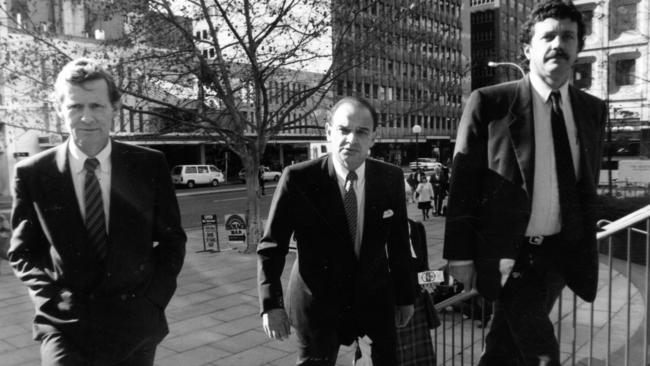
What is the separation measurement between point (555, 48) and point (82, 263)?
7.34 ft

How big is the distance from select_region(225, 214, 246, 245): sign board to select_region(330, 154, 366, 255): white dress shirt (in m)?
11.0

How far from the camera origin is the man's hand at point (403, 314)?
2.80 meters

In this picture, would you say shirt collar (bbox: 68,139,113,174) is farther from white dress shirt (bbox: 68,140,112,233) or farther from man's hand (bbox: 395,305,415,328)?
man's hand (bbox: 395,305,415,328)

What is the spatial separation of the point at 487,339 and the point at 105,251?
184 centimetres

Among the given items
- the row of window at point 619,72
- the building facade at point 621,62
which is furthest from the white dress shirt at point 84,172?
the row of window at point 619,72

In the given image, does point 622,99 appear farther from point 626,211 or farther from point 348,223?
point 348,223

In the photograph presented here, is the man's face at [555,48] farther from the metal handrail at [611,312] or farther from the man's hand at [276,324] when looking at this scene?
the man's hand at [276,324]

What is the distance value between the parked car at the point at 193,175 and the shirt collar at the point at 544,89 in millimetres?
38093

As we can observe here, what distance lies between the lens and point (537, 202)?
2367mm

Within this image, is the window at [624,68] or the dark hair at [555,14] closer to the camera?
the dark hair at [555,14]

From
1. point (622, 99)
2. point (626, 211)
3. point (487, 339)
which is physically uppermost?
point (622, 99)

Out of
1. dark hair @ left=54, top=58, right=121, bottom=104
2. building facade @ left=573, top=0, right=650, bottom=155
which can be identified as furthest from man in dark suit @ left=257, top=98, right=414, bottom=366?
building facade @ left=573, top=0, right=650, bottom=155

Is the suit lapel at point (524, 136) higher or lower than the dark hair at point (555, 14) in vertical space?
lower

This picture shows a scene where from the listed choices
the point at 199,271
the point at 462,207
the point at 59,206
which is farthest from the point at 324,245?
the point at 199,271
